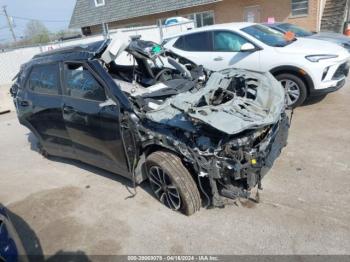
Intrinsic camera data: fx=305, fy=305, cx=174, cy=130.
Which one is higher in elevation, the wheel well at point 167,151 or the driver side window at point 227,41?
the driver side window at point 227,41

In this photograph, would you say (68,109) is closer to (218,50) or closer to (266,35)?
(218,50)

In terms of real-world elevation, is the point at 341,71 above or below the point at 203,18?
below

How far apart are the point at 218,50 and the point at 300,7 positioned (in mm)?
11746

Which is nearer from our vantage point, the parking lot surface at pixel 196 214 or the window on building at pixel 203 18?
the parking lot surface at pixel 196 214

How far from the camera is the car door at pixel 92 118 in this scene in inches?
141

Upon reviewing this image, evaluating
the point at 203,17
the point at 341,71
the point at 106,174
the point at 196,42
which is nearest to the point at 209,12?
the point at 203,17

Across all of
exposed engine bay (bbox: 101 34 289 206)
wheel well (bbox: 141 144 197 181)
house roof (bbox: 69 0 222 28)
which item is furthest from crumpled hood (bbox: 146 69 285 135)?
house roof (bbox: 69 0 222 28)

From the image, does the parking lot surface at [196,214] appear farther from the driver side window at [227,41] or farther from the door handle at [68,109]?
the driver side window at [227,41]

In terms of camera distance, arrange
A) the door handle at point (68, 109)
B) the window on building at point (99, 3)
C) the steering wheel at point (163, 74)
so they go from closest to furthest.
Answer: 1. the door handle at point (68, 109)
2. the steering wheel at point (163, 74)
3. the window on building at point (99, 3)

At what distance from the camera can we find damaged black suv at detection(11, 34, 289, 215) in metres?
2.90

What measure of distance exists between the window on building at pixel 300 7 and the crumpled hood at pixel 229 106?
13992 millimetres

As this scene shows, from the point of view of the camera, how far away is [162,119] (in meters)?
3.18

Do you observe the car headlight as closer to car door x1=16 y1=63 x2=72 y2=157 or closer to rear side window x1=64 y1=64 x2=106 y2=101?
rear side window x1=64 y1=64 x2=106 y2=101

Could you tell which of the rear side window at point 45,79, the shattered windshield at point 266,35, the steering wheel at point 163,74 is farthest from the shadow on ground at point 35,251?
the shattered windshield at point 266,35
